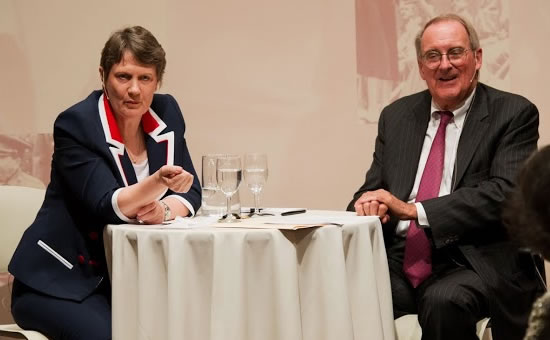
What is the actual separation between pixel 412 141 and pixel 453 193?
391 millimetres

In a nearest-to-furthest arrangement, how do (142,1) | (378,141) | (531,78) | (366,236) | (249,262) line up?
(249,262), (366,236), (378,141), (531,78), (142,1)

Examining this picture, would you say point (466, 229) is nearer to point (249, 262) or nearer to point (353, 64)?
point (249, 262)

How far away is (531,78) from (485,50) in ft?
1.03

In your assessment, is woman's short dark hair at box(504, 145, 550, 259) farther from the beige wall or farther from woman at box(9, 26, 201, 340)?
the beige wall

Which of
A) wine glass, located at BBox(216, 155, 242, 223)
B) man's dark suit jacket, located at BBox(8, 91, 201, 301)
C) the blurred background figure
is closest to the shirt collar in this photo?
wine glass, located at BBox(216, 155, 242, 223)

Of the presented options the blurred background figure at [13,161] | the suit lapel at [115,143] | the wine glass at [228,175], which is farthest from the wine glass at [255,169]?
the blurred background figure at [13,161]

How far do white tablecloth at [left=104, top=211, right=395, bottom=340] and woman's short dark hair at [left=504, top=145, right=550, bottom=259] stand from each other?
123 cm

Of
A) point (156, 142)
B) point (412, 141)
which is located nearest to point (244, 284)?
point (156, 142)

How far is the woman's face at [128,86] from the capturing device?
3141 mm

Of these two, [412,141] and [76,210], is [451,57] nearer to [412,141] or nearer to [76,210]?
[412,141]

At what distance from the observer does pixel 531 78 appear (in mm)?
4617

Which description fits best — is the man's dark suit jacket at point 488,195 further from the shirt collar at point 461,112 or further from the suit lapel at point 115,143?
the suit lapel at point 115,143

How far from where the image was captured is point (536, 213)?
139 cm

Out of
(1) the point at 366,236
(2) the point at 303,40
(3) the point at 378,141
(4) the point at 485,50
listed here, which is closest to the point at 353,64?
(2) the point at 303,40
